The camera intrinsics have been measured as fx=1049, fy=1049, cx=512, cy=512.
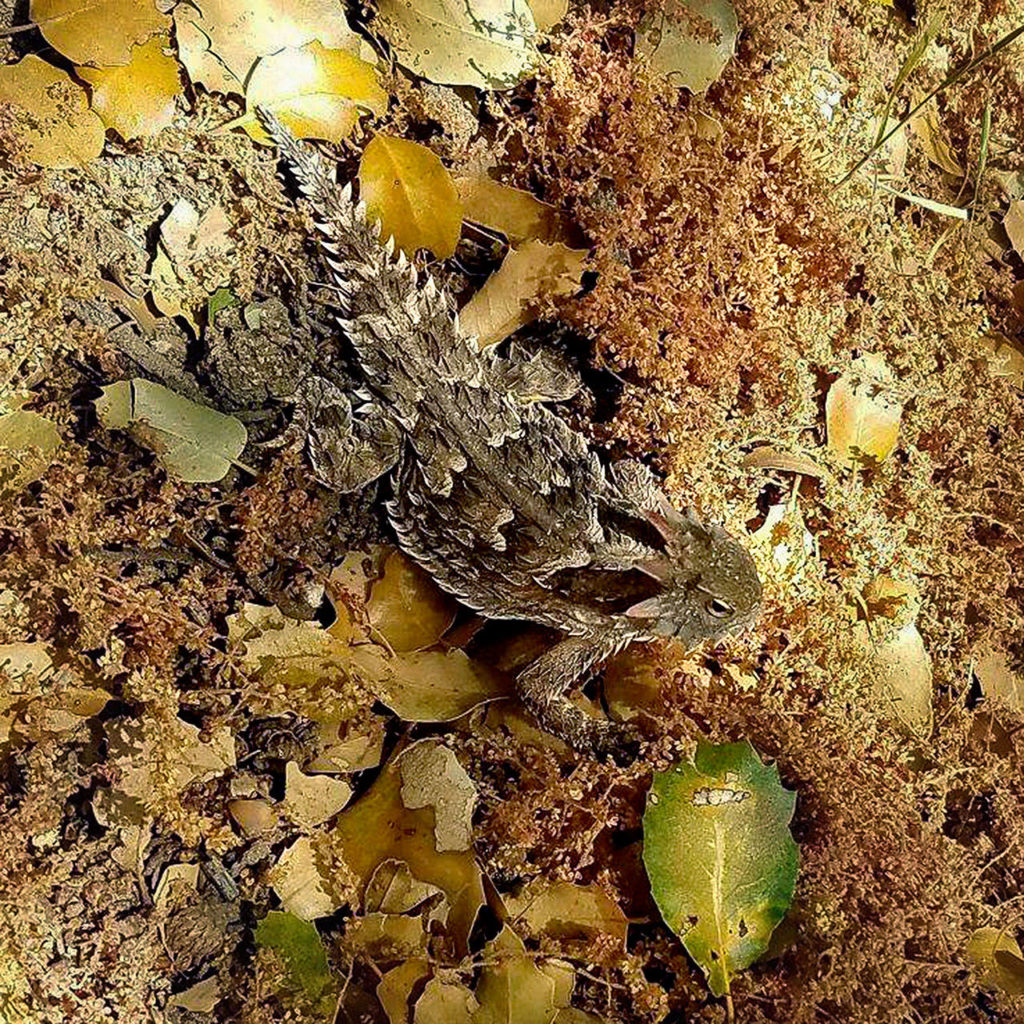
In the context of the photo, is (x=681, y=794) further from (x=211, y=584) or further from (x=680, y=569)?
(x=211, y=584)

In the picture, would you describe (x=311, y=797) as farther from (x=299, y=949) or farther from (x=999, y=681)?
(x=999, y=681)

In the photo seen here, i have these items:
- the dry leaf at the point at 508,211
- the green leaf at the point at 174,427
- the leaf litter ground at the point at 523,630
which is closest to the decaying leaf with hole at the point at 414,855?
the leaf litter ground at the point at 523,630

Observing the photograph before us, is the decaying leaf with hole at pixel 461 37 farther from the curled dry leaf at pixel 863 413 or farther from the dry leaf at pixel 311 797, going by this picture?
the dry leaf at pixel 311 797

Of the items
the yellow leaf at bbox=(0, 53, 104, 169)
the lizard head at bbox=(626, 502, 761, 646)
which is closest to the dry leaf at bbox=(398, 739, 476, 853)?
the lizard head at bbox=(626, 502, 761, 646)

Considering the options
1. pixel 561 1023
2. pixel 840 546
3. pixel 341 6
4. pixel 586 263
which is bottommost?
pixel 561 1023

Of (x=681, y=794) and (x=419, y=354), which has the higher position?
(x=419, y=354)

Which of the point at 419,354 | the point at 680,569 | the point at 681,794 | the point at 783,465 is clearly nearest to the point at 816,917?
the point at 681,794
